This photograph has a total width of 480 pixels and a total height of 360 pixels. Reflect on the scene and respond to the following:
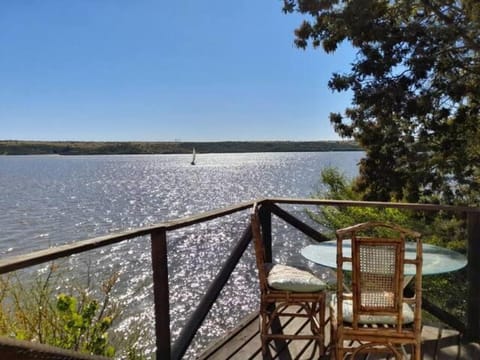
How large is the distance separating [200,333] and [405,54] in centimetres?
586

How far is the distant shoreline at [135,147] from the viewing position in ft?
243

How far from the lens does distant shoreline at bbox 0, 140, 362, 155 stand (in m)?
74.0

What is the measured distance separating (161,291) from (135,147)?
83.1 m

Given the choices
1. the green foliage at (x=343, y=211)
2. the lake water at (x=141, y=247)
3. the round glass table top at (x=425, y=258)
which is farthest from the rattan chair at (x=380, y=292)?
the green foliage at (x=343, y=211)

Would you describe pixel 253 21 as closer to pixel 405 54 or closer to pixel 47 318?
pixel 405 54

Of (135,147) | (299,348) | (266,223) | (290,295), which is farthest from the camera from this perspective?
(135,147)

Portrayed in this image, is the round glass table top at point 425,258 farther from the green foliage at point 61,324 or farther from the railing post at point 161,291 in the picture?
the green foliage at point 61,324

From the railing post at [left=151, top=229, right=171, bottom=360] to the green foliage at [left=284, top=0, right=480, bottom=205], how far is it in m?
4.20

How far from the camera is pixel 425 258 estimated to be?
2588mm

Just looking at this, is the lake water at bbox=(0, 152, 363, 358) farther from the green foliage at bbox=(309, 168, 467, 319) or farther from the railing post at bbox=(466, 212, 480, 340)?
the railing post at bbox=(466, 212, 480, 340)

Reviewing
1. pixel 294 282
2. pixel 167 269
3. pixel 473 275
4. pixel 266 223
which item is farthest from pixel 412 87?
pixel 167 269

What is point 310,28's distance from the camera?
6258mm

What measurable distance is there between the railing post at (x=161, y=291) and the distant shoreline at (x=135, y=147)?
65.6 m

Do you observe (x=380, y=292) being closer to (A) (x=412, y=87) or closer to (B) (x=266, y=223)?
(B) (x=266, y=223)
